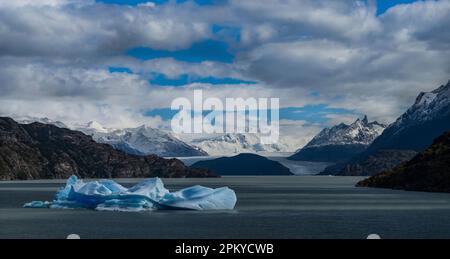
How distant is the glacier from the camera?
370 feet

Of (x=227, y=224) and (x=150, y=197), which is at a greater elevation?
(x=150, y=197)

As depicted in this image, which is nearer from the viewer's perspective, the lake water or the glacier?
the lake water

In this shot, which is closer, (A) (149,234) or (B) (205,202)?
(A) (149,234)

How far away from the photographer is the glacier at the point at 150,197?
11288cm

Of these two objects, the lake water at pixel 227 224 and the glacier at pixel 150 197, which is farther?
the glacier at pixel 150 197

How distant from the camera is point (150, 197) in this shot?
11275cm

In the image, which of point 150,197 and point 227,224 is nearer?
point 227,224
